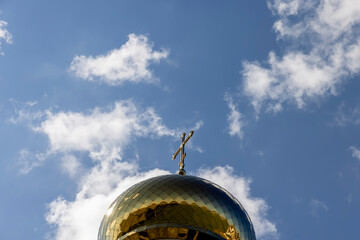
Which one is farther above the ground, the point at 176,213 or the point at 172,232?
the point at 176,213

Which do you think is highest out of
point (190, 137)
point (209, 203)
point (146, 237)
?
point (190, 137)

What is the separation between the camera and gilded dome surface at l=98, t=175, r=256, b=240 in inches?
763

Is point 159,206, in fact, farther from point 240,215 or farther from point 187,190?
point 240,215

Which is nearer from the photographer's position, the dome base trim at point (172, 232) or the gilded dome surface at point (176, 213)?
the dome base trim at point (172, 232)

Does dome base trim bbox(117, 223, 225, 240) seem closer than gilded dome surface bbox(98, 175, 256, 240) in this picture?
Yes

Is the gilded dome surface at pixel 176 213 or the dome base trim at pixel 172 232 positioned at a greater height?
the gilded dome surface at pixel 176 213

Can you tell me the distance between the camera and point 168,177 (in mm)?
20812

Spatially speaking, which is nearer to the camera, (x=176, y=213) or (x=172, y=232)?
(x=172, y=232)

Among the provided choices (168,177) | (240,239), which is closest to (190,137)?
(168,177)

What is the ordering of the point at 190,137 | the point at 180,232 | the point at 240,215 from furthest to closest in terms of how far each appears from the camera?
the point at 190,137
the point at 240,215
the point at 180,232

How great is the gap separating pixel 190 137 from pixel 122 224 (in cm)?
508

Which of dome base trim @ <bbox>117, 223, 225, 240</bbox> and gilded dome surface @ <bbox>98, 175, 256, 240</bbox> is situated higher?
gilded dome surface @ <bbox>98, 175, 256, 240</bbox>

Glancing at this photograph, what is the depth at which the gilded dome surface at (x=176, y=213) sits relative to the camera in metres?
19.4

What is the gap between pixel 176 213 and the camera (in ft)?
64.1
